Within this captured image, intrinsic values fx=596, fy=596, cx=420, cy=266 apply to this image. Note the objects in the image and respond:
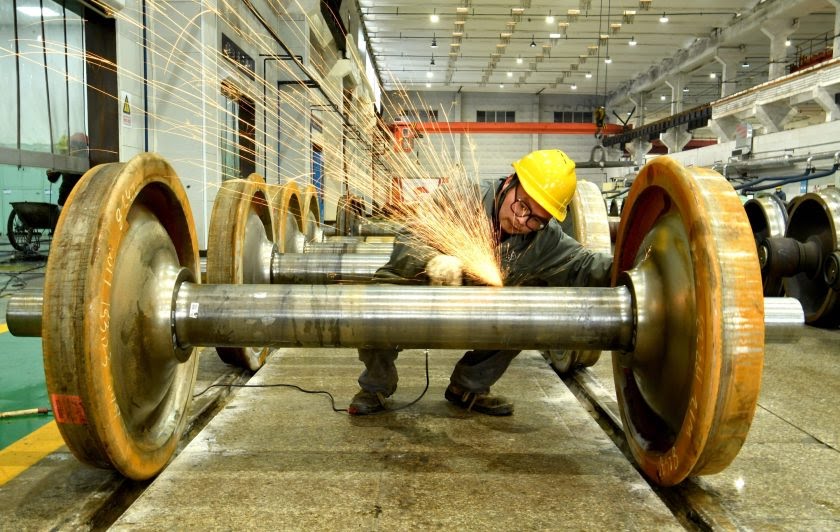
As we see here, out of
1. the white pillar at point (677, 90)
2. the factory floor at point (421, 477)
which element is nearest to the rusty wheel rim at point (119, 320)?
the factory floor at point (421, 477)

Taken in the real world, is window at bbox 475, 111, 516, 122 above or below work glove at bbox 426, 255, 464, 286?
above

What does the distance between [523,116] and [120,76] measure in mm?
23669

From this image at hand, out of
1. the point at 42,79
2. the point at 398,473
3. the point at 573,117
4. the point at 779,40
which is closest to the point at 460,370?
the point at 398,473

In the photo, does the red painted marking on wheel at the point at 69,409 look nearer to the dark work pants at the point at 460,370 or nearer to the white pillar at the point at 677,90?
the dark work pants at the point at 460,370

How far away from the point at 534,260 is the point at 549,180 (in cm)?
40

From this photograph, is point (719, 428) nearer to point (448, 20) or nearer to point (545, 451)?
point (545, 451)

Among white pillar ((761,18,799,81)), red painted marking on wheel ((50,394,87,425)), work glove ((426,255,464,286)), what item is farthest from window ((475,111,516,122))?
red painted marking on wheel ((50,394,87,425))

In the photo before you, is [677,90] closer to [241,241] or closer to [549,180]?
[549,180]

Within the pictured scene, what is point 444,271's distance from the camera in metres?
2.38

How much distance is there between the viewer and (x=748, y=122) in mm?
14969

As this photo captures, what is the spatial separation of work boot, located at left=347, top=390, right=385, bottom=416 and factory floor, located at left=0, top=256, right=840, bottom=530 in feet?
0.16

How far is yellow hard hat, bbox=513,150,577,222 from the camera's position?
2.37 metres

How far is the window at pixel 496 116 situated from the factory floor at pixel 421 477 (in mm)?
25543

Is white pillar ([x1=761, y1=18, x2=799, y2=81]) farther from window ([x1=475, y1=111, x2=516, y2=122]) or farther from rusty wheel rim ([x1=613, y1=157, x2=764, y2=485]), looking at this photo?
rusty wheel rim ([x1=613, y1=157, x2=764, y2=485])
